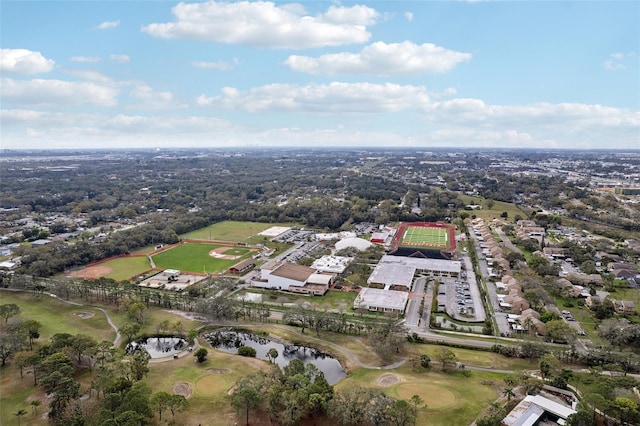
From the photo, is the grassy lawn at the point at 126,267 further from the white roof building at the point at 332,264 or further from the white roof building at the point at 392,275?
the white roof building at the point at 392,275

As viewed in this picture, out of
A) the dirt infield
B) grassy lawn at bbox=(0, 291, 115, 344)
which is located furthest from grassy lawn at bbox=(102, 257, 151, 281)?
grassy lawn at bbox=(0, 291, 115, 344)

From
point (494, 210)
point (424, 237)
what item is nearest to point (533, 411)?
point (424, 237)

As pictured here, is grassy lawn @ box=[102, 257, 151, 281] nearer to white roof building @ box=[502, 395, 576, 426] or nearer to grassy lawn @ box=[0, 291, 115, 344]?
grassy lawn @ box=[0, 291, 115, 344]

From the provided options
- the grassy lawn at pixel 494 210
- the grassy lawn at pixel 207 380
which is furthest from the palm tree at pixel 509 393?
the grassy lawn at pixel 494 210

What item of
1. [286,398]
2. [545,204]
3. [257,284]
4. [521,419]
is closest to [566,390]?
[521,419]

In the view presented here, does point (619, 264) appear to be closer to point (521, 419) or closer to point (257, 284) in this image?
point (521, 419)

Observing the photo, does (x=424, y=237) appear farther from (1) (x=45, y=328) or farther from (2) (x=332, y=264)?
(1) (x=45, y=328)
